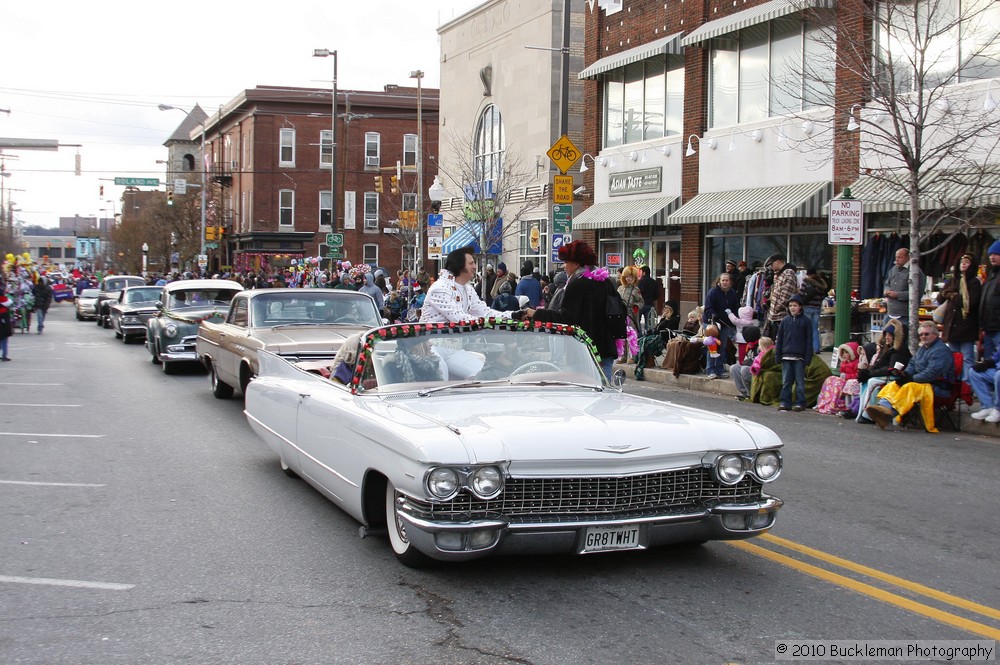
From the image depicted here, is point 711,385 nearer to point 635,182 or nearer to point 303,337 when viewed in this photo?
point 303,337

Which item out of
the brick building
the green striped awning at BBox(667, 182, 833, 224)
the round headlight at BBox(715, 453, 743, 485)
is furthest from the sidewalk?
the brick building

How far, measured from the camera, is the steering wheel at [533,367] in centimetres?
662

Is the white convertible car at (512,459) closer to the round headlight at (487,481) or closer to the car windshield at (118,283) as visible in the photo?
the round headlight at (487,481)

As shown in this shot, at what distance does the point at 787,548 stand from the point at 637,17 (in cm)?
2371

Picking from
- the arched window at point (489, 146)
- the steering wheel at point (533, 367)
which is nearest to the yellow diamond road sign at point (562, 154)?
the arched window at point (489, 146)

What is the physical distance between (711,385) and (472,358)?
10.4 meters

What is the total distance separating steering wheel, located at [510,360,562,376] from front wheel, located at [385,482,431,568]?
133 centimetres

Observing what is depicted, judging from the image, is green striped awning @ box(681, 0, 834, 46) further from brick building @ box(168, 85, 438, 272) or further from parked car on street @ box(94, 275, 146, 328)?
brick building @ box(168, 85, 438, 272)

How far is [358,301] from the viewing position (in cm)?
1302

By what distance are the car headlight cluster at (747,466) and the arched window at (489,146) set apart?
3193 centimetres

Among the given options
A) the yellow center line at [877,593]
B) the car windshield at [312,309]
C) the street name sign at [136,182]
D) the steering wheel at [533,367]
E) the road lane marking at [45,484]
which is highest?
the street name sign at [136,182]

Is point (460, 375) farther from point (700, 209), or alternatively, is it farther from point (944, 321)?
point (700, 209)

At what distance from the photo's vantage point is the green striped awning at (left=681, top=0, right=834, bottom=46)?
69.6 feet

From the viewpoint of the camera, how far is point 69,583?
17.8 ft
